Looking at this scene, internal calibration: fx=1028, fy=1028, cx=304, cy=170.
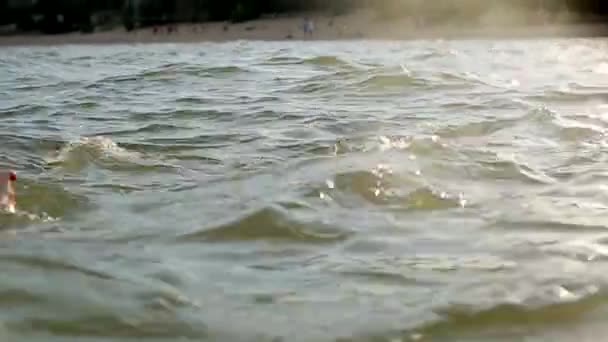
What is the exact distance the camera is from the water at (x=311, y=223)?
3.22m

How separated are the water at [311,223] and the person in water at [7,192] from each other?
0.29 ft

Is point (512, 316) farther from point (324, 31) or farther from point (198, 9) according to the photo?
point (198, 9)

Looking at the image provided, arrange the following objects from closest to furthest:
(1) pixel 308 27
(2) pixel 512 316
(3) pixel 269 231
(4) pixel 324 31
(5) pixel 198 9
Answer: (2) pixel 512 316 → (3) pixel 269 231 → (1) pixel 308 27 → (4) pixel 324 31 → (5) pixel 198 9

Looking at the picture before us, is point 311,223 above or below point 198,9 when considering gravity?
above

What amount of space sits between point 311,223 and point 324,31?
30.1 m

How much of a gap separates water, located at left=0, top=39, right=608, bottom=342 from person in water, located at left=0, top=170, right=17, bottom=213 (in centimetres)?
9

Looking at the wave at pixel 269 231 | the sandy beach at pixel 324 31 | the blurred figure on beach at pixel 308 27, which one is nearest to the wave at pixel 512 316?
the wave at pixel 269 231

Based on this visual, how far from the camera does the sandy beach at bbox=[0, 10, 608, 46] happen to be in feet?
99.8

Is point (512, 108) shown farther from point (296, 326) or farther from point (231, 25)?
point (231, 25)

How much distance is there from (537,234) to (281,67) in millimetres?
10304

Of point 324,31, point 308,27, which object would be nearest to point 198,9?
point 308,27

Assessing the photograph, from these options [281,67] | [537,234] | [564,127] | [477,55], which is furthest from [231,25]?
[537,234]

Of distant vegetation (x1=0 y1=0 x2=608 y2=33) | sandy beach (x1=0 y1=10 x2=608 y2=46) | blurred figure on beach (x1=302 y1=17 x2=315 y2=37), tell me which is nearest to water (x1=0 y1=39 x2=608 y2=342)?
sandy beach (x1=0 y1=10 x2=608 y2=46)

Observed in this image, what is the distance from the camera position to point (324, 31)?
34.2 m
